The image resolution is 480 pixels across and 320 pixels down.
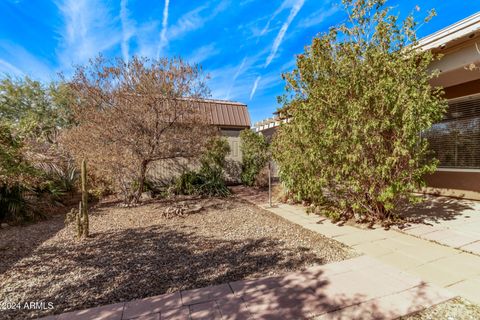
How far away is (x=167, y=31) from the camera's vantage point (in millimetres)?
7371

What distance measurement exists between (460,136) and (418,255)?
194 inches

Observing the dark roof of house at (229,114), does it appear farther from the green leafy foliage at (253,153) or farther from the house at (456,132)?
the house at (456,132)

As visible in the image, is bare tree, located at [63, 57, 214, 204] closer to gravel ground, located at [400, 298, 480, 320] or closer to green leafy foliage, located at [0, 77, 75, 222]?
green leafy foliage, located at [0, 77, 75, 222]

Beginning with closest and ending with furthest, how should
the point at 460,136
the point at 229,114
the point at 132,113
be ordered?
the point at 132,113 → the point at 460,136 → the point at 229,114

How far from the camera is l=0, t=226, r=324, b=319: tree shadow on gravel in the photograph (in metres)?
2.41

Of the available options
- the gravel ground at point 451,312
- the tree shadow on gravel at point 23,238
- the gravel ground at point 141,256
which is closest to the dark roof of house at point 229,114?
the gravel ground at point 141,256

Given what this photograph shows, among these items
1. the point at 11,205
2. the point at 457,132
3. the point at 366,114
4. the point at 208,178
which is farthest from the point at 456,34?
the point at 11,205

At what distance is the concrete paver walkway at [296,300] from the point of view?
199 cm

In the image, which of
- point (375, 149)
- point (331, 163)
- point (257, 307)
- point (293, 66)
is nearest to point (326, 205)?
point (331, 163)

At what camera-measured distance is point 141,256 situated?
10.8 feet

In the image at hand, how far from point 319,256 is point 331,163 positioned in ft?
6.05

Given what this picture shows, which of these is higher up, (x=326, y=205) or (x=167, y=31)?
(x=167, y=31)

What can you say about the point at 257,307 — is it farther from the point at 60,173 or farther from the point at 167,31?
the point at 167,31

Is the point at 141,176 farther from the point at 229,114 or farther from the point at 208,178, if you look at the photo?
the point at 229,114
